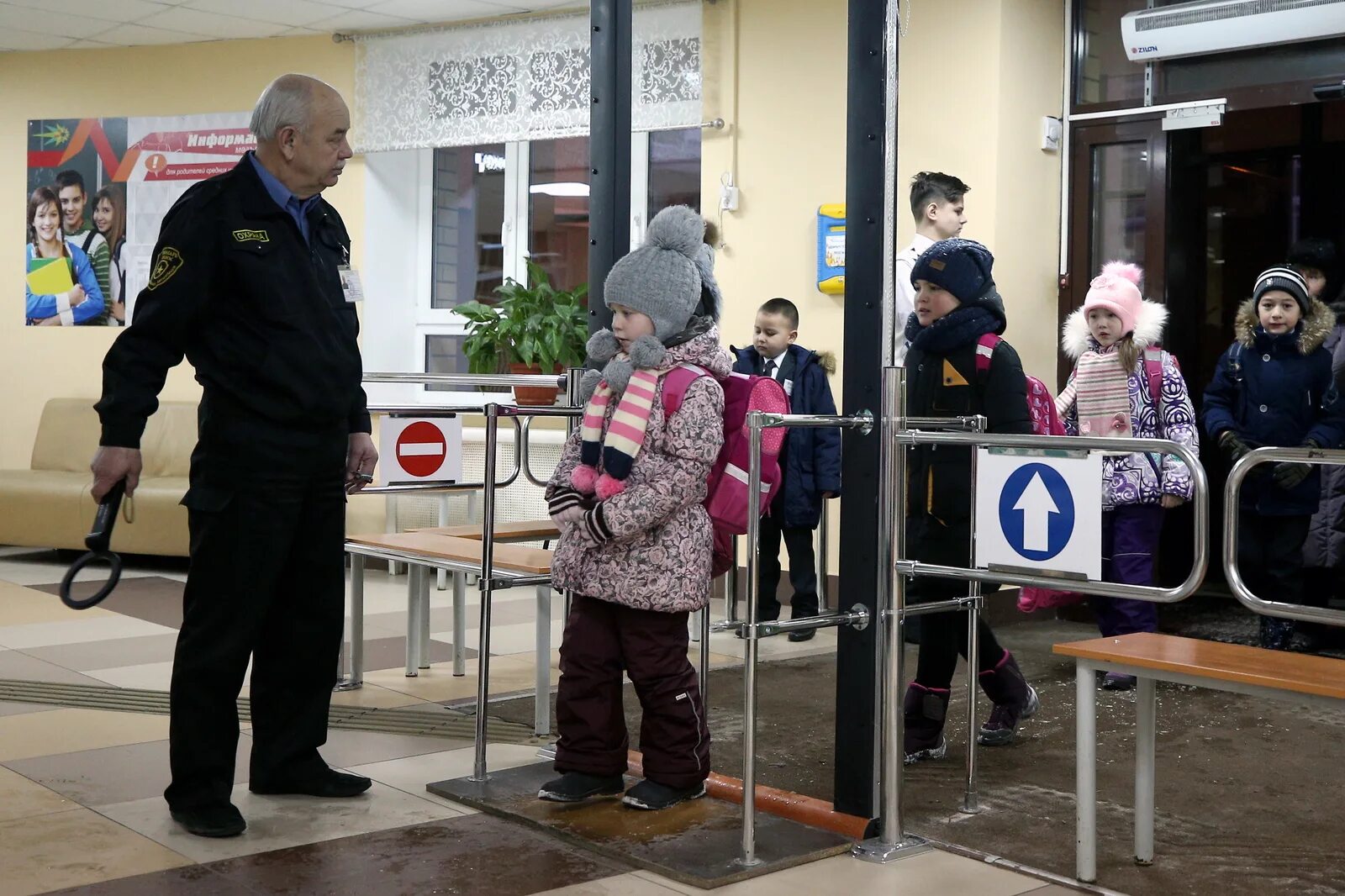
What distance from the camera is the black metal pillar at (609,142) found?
3.58 meters

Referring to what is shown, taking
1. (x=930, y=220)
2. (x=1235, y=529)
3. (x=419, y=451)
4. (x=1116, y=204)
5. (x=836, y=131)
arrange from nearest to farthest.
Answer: (x=1235, y=529)
(x=419, y=451)
(x=930, y=220)
(x=1116, y=204)
(x=836, y=131)

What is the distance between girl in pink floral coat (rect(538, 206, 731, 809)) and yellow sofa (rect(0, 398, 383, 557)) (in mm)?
4319

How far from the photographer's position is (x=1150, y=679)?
2738 millimetres

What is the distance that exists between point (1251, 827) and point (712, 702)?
163cm

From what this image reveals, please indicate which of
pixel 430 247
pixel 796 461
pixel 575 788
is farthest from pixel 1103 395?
pixel 430 247

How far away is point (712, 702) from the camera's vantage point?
13.9 feet

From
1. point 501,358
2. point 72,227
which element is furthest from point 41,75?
point 501,358

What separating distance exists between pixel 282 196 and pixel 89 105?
577 cm

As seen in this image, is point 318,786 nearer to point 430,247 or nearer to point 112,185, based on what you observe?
point 430,247

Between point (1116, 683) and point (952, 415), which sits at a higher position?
point (952, 415)

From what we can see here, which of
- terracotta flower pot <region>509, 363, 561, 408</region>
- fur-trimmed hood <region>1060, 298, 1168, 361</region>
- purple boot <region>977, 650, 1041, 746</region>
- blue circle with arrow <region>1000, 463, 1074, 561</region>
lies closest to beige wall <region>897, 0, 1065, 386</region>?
fur-trimmed hood <region>1060, 298, 1168, 361</region>

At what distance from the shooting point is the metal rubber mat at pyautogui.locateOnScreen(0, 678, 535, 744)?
12.8 feet

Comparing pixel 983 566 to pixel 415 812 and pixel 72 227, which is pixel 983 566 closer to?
pixel 415 812

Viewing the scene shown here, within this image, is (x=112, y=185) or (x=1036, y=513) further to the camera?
(x=112, y=185)
